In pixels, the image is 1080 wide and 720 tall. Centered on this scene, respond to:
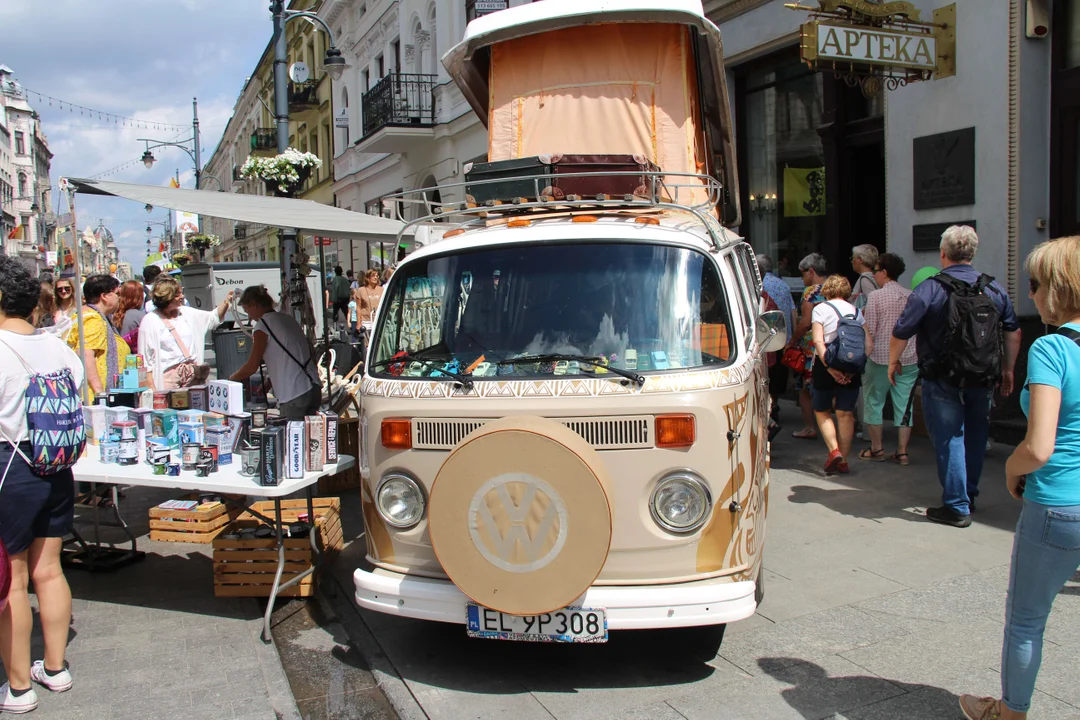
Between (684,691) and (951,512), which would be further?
(951,512)

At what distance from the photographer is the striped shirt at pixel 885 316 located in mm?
7750

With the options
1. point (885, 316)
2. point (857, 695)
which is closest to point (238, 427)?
point (857, 695)

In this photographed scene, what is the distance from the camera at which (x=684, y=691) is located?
4062 mm

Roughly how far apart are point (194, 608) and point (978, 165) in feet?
26.5

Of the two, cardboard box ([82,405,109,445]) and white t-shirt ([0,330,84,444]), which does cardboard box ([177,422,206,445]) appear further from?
white t-shirt ([0,330,84,444])

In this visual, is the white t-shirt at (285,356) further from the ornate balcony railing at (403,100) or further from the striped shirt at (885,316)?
the ornate balcony railing at (403,100)

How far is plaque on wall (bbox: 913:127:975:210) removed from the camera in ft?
28.6

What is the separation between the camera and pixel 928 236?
9195 millimetres

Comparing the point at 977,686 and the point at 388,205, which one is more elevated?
the point at 388,205

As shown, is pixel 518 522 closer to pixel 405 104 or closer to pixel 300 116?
pixel 405 104

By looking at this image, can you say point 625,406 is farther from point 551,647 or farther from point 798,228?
point 798,228

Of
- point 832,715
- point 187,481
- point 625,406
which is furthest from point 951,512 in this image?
point 187,481

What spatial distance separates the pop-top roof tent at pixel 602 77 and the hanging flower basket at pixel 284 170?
6.84 m

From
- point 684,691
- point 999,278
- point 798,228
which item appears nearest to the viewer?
point 684,691
